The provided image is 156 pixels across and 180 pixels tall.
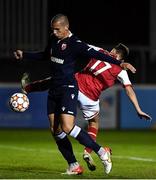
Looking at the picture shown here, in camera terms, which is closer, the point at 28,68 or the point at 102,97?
the point at 102,97

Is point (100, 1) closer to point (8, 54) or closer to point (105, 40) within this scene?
point (105, 40)

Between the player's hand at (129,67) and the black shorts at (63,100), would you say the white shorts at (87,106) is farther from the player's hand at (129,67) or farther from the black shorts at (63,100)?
the player's hand at (129,67)

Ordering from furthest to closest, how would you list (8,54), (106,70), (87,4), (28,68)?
1. (87,4)
2. (8,54)
3. (28,68)
4. (106,70)

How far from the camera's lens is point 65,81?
1044 cm

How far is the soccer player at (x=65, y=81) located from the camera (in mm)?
10258

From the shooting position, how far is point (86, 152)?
36.5 feet

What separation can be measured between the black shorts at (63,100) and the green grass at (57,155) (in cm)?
85

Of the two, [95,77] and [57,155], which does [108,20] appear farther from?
[95,77]

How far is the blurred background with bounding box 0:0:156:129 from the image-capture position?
23375mm

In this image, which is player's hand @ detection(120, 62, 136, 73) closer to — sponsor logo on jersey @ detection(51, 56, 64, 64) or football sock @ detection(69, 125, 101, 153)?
sponsor logo on jersey @ detection(51, 56, 64, 64)

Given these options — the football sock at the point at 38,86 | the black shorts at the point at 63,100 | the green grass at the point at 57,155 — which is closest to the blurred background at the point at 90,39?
the green grass at the point at 57,155

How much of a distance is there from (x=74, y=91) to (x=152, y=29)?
18652 mm

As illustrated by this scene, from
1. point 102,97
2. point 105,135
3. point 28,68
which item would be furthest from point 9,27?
point 105,135

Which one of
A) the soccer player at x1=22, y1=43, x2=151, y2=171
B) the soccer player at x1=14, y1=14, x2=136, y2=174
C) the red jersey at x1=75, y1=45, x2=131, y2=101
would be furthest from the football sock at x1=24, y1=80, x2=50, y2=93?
the red jersey at x1=75, y1=45, x2=131, y2=101
